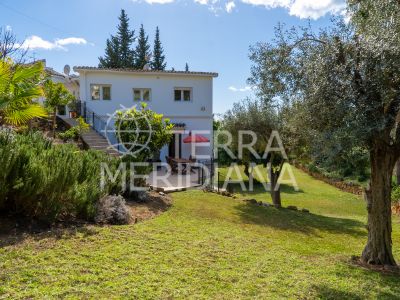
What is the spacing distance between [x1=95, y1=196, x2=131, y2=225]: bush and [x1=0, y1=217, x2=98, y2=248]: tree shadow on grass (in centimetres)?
67

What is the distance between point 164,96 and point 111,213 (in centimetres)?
1588

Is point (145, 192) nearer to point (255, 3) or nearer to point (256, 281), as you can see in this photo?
point (256, 281)

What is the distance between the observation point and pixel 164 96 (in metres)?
23.0

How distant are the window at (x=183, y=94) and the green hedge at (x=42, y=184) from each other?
1576cm

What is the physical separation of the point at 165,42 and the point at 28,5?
3646cm

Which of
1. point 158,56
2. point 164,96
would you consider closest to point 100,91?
point 164,96

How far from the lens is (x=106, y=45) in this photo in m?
48.7

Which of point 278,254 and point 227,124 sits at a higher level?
point 227,124

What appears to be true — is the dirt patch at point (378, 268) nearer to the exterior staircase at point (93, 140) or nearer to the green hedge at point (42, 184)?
the green hedge at point (42, 184)

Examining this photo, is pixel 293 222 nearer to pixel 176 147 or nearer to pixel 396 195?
pixel 396 195

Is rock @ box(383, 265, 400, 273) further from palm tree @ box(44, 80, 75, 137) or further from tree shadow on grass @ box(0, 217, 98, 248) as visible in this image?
palm tree @ box(44, 80, 75, 137)

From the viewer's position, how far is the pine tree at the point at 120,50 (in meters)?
48.2

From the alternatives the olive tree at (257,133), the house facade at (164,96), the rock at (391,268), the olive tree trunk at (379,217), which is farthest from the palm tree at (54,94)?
the rock at (391,268)

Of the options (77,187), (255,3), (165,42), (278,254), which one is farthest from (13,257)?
(165,42)
